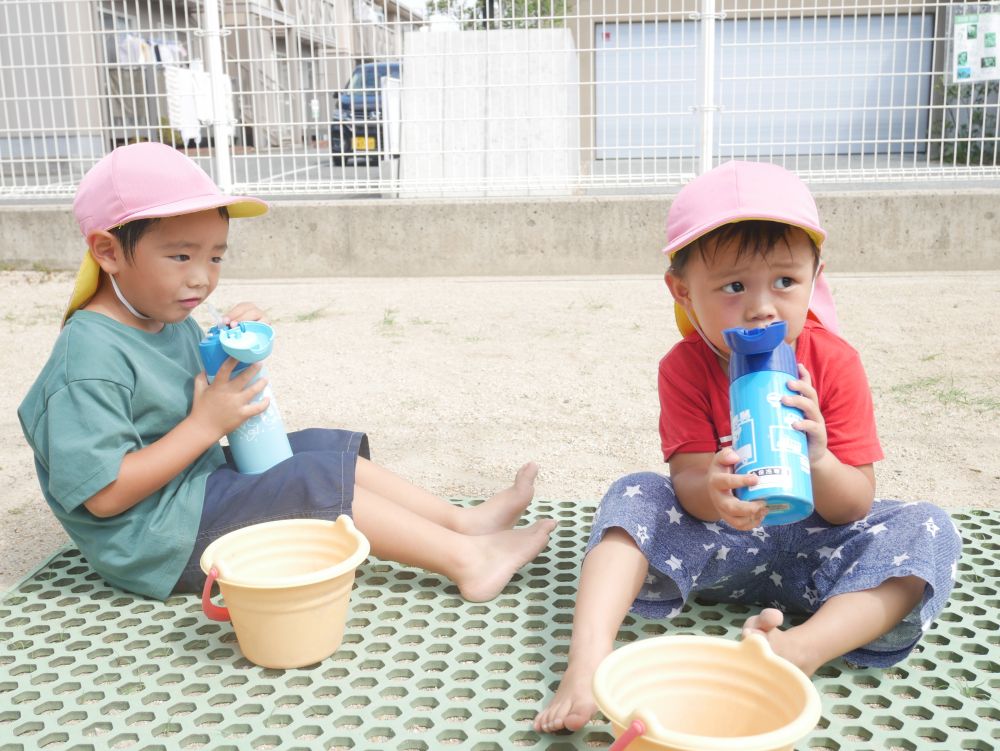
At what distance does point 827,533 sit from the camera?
192cm

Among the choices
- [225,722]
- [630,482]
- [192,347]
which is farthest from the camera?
[192,347]

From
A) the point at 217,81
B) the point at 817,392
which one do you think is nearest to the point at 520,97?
the point at 217,81

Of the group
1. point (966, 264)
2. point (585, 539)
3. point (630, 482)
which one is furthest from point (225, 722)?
point (966, 264)

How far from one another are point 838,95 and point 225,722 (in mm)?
5757

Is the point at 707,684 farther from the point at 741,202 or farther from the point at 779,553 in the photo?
the point at 741,202

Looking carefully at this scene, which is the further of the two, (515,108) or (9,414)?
(515,108)

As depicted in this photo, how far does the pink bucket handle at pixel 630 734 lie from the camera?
1.23 m

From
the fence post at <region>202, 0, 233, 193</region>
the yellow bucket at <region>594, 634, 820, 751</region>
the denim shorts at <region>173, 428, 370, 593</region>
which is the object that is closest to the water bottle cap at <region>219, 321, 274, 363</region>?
the denim shorts at <region>173, 428, 370, 593</region>

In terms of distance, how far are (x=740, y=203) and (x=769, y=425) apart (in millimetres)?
425

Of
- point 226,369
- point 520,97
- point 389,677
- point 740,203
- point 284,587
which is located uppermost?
point 520,97

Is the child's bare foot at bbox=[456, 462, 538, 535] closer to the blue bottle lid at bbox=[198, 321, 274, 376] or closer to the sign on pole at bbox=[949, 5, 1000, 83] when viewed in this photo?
the blue bottle lid at bbox=[198, 321, 274, 376]

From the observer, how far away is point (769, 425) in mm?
1537

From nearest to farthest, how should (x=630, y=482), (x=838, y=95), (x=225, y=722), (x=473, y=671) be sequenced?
(x=225, y=722)
(x=473, y=671)
(x=630, y=482)
(x=838, y=95)

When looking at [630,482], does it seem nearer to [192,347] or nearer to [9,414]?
[192,347]
